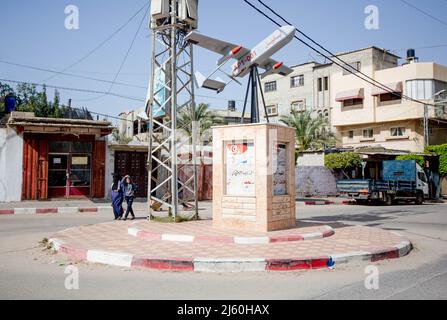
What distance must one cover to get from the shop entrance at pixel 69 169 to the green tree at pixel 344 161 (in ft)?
56.7

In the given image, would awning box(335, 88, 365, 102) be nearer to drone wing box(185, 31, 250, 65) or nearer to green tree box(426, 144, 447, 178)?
green tree box(426, 144, 447, 178)

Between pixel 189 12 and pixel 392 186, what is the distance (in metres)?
17.4

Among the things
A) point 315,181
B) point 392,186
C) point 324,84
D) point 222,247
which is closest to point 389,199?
point 392,186

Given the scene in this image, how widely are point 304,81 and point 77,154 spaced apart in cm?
3348

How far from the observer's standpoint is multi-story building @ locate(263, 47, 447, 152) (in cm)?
3522

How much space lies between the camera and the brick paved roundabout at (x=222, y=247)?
690 centimetres

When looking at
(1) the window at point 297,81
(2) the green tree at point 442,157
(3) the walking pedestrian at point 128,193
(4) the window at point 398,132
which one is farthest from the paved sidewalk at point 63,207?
(1) the window at point 297,81

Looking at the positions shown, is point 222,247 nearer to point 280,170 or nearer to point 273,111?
point 280,170

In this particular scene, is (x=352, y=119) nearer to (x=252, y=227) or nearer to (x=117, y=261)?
(x=252, y=227)

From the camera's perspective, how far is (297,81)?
165ft

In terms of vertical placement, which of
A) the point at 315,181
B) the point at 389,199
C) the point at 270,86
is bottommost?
the point at 389,199

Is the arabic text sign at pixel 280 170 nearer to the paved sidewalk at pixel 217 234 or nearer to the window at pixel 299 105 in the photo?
the paved sidewalk at pixel 217 234

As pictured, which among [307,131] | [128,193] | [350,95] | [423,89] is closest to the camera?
[128,193]
